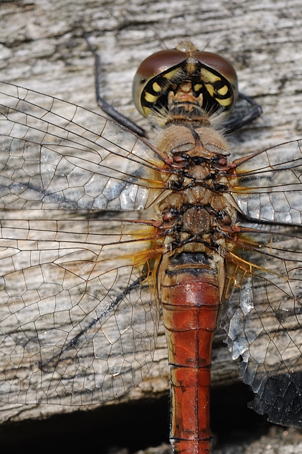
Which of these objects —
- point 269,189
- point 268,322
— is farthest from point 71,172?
point 268,322

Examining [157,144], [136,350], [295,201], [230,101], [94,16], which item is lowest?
[136,350]

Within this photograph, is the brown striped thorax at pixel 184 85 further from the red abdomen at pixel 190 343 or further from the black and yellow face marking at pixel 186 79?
the red abdomen at pixel 190 343

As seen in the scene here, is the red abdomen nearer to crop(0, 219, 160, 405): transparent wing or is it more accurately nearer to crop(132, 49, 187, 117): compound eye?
crop(0, 219, 160, 405): transparent wing

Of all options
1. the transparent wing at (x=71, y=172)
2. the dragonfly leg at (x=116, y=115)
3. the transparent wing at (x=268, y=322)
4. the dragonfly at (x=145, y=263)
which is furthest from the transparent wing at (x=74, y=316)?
the dragonfly leg at (x=116, y=115)

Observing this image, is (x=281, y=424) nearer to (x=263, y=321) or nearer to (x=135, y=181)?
(x=263, y=321)

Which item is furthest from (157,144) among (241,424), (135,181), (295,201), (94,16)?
(241,424)

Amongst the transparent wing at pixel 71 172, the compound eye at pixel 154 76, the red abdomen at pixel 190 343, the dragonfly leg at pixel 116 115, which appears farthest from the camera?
the dragonfly leg at pixel 116 115
